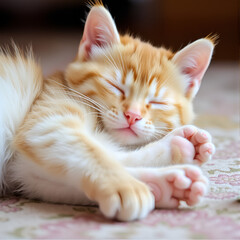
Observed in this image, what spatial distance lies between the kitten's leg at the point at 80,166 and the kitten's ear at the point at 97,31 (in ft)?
0.95

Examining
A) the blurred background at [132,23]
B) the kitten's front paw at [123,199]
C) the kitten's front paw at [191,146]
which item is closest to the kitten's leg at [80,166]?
the kitten's front paw at [123,199]

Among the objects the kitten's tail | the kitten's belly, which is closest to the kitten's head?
the kitten's tail

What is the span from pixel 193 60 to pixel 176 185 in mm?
499

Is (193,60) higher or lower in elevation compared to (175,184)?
higher

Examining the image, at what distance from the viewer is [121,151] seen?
103 cm

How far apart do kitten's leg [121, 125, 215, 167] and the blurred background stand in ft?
7.99

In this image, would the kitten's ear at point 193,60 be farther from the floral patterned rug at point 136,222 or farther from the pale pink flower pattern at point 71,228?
the pale pink flower pattern at point 71,228

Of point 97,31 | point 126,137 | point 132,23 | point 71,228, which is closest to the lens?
point 71,228

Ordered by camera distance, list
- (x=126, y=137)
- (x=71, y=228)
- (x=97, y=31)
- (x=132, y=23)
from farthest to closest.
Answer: (x=132, y=23) < (x=97, y=31) < (x=126, y=137) < (x=71, y=228)

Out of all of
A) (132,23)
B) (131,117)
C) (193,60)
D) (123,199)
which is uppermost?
(132,23)

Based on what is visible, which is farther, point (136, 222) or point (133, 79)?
point (133, 79)

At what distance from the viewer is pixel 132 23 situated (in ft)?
16.0

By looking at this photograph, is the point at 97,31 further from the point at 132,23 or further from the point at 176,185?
the point at 132,23

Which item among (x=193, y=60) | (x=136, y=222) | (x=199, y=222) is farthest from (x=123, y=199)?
(x=193, y=60)
